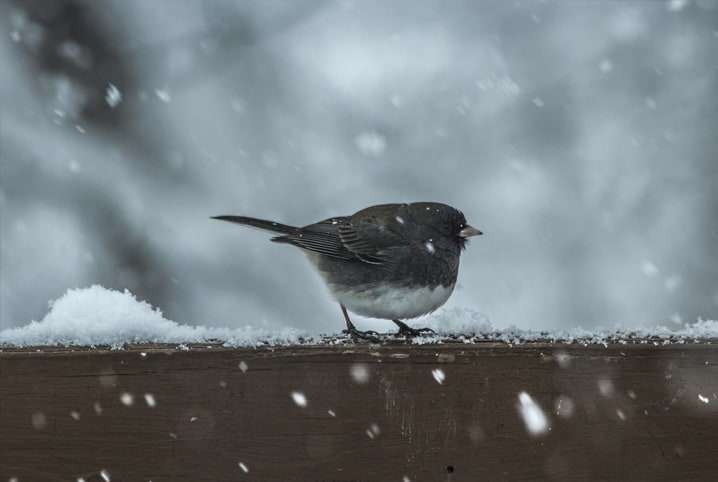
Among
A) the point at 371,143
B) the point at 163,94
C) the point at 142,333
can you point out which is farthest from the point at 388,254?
the point at 163,94

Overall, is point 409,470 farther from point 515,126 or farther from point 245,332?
point 515,126

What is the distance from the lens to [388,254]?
8.71ft

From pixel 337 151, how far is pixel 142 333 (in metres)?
2.56

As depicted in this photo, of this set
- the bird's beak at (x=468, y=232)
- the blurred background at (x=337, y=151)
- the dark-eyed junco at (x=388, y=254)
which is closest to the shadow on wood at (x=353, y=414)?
the dark-eyed junco at (x=388, y=254)

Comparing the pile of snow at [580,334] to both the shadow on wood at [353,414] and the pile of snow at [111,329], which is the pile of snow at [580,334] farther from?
the pile of snow at [111,329]

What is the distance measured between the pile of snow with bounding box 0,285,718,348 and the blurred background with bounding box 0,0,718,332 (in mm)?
1998

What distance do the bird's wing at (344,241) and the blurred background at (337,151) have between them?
46.8 inches

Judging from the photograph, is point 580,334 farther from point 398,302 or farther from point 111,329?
point 111,329

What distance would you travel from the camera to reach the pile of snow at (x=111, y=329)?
1.75 meters

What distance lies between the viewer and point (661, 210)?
432 centimetres

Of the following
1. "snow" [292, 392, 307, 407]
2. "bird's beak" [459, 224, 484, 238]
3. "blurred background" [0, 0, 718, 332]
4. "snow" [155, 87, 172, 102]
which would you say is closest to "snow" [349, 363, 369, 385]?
"snow" [292, 392, 307, 407]

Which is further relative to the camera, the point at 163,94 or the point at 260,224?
the point at 163,94

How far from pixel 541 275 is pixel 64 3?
9.28 feet

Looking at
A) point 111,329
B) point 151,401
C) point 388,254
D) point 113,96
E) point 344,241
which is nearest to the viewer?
point 151,401
